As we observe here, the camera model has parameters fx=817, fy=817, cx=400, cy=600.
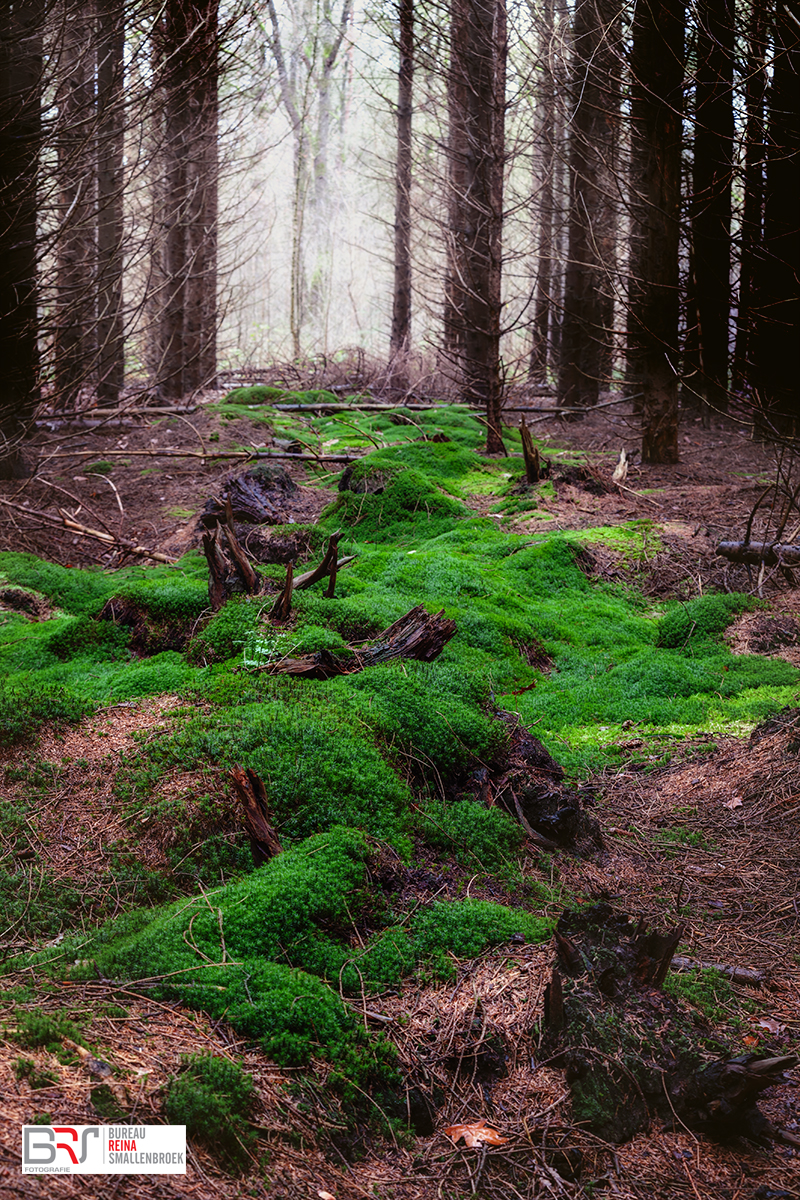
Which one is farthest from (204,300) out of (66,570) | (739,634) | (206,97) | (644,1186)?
(644,1186)

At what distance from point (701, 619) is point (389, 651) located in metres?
3.09

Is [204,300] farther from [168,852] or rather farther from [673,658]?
[168,852]

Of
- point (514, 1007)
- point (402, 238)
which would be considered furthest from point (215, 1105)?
point (402, 238)

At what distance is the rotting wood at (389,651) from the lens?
15.3 feet

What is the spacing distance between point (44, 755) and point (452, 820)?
6.84 feet

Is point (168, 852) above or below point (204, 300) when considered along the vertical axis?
below

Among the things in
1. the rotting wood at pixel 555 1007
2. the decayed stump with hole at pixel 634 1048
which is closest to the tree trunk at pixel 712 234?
the decayed stump with hole at pixel 634 1048

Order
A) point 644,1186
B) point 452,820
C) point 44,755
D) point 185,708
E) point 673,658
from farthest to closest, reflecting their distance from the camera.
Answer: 1. point 673,658
2. point 185,708
3. point 44,755
4. point 452,820
5. point 644,1186

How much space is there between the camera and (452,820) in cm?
381

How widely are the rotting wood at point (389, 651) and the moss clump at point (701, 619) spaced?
2554 millimetres

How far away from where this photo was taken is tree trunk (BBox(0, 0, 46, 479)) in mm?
7594

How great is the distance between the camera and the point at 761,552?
695 cm

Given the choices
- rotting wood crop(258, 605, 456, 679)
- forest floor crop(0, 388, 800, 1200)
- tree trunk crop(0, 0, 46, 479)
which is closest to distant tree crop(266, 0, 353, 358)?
tree trunk crop(0, 0, 46, 479)

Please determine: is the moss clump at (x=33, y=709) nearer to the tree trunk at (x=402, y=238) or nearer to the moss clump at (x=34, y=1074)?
the moss clump at (x=34, y=1074)
